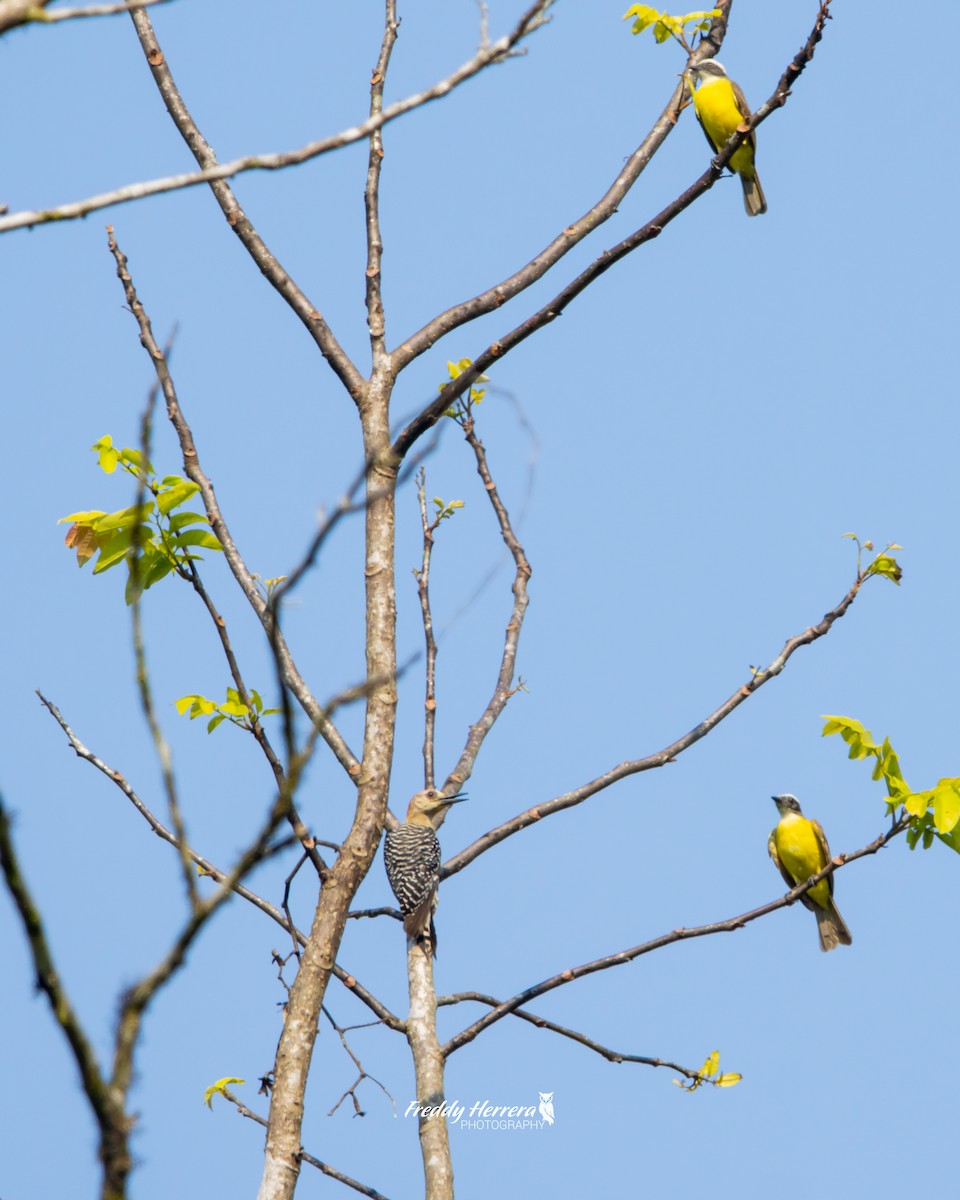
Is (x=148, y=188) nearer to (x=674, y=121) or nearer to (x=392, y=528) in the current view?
(x=392, y=528)

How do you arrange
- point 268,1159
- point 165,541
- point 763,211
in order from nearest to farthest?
point 268,1159 → point 165,541 → point 763,211

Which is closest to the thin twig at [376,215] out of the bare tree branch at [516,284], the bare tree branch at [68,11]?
the bare tree branch at [516,284]

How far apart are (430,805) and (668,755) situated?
1685 millimetres

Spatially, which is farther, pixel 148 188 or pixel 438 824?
pixel 438 824

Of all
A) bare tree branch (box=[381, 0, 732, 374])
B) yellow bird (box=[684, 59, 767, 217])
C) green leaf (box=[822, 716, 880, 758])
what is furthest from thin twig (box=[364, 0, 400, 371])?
yellow bird (box=[684, 59, 767, 217])

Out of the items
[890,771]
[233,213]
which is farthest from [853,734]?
[233,213]

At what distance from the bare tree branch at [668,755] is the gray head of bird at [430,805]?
84 cm

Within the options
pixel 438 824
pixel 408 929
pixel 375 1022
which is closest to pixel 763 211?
pixel 438 824

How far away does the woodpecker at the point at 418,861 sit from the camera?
20.2ft

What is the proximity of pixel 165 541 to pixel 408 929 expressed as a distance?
2.51m

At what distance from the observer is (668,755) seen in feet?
18.5

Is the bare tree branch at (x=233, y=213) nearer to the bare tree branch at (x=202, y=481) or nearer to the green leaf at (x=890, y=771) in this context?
the bare tree branch at (x=202, y=481)

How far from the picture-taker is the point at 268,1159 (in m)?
3.89

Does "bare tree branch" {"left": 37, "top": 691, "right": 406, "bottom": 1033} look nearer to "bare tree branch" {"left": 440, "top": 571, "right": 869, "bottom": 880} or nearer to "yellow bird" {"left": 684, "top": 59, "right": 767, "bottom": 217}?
"bare tree branch" {"left": 440, "top": 571, "right": 869, "bottom": 880}
